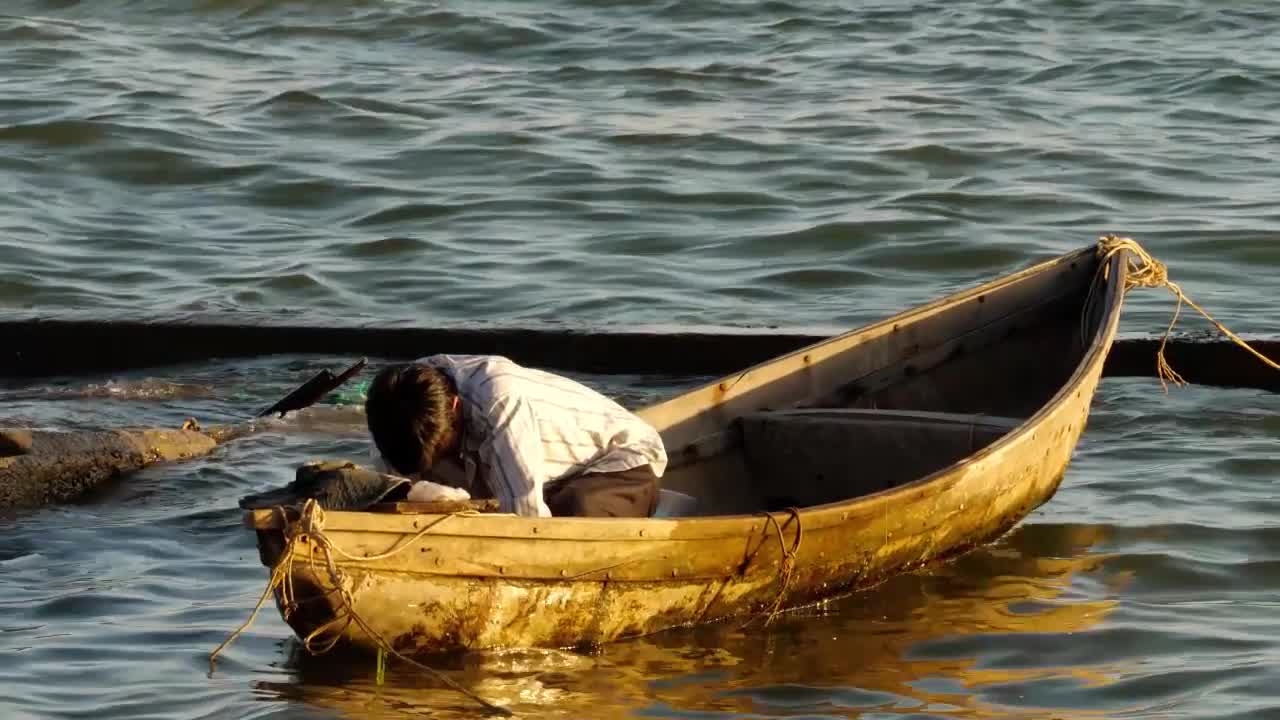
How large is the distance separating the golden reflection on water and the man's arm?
1.50 feet

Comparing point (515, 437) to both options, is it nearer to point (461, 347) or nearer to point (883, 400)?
point (883, 400)

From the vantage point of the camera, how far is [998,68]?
58.1 feet

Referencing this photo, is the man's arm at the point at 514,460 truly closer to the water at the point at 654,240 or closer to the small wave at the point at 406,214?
the water at the point at 654,240

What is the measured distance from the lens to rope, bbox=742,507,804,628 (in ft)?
19.1

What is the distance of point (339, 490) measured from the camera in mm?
5227

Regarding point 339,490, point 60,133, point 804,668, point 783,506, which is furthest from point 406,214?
point 339,490

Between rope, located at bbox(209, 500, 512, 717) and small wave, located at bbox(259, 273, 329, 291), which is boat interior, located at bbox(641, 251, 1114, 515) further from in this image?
small wave, located at bbox(259, 273, 329, 291)

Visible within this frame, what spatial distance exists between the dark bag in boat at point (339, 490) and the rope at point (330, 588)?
0.14 m

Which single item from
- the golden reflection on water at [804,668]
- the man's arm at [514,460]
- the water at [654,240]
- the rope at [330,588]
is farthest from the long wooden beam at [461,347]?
the rope at [330,588]

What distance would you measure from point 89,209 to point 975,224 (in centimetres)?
581

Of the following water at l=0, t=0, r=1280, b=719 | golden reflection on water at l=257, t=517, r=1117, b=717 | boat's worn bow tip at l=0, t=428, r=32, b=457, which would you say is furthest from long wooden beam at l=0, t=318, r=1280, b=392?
golden reflection on water at l=257, t=517, r=1117, b=717

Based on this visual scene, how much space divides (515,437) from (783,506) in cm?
203

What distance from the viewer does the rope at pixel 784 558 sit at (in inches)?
229

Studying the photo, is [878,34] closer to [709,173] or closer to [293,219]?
[709,173]
